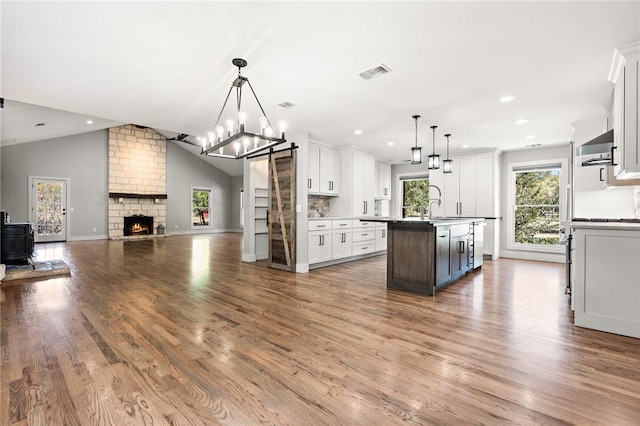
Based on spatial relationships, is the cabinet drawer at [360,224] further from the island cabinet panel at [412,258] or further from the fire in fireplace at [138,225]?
the fire in fireplace at [138,225]

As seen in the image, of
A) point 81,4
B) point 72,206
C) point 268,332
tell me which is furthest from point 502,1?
point 72,206

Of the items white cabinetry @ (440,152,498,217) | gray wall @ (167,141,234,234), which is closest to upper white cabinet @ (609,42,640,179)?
white cabinetry @ (440,152,498,217)

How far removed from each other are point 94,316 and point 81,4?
2.80 m

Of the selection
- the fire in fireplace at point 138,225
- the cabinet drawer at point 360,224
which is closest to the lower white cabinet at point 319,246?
the cabinet drawer at point 360,224

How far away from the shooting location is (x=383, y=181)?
883 cm

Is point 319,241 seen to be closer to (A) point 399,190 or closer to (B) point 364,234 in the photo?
(B) point 364,234

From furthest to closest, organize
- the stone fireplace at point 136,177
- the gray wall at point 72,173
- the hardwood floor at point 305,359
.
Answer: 1. the stone fireplace at point 136,177
2. the gray wall at point 72,173
3. the hardwood floor at point 305,359

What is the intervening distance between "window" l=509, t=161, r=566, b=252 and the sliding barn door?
539 cm

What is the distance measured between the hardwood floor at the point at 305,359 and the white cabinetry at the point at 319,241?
4.68 ft

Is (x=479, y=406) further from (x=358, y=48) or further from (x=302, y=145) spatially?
(x=302, y=145)

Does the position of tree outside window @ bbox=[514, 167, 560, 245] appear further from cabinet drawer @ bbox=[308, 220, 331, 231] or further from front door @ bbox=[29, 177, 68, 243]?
front door @ bbox=[29, 177, 68, 243]

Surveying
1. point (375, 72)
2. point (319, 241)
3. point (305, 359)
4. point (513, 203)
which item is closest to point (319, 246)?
point (319, 241)

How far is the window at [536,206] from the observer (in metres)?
6.83

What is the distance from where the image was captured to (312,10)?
2.19m
